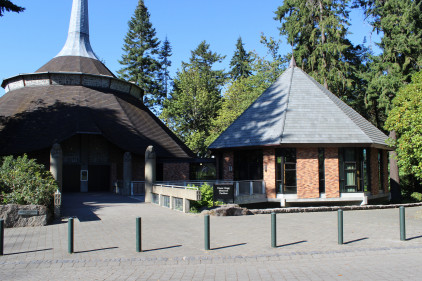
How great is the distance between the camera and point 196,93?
4553cm

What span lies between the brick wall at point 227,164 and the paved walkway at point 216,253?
11498mm

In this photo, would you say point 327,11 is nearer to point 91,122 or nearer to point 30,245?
point 91,122

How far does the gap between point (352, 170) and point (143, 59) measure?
158ft

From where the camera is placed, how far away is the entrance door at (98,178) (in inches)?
1181

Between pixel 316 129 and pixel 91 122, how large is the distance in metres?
17.3

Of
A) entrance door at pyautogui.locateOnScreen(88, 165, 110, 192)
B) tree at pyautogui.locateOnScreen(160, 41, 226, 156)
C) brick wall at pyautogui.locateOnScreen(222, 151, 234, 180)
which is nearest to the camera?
brick wall at pyautogui.locateOnScreen(222, 151, 234, 180)

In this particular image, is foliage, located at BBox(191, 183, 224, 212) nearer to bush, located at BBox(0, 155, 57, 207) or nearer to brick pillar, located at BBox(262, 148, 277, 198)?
brick pillar, located at BBox(262, 148, 277, 198)

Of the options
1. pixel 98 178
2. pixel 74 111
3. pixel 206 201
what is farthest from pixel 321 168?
pixel 74 111

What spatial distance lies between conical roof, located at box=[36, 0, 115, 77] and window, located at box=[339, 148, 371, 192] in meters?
25.0

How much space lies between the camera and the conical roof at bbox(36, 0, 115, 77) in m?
36.2

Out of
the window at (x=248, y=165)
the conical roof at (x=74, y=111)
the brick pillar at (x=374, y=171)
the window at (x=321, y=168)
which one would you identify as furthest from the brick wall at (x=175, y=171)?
Answer: the brick pillar at (x=374, y=171)

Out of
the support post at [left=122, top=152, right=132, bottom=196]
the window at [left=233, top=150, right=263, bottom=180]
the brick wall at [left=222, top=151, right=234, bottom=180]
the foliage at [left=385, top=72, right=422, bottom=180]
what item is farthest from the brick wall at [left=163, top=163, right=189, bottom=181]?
the foliage at [left=385, top=72, right=422, bottom=180]

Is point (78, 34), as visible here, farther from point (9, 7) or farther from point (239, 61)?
point (239, 61)

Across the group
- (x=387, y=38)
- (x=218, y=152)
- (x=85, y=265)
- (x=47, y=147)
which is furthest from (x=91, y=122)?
(x=387, y=38)
